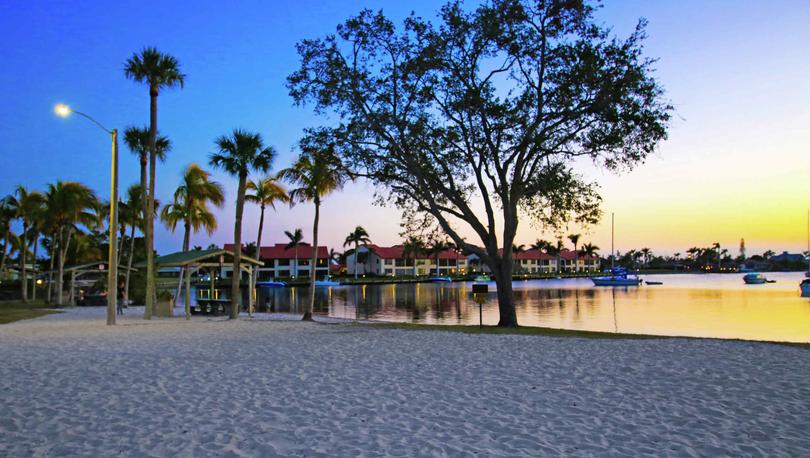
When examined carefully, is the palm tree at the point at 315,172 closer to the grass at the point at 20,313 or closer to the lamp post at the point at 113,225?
the lamp post at the point at 113,225

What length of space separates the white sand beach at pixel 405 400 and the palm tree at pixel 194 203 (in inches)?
963

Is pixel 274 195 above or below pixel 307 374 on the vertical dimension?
above

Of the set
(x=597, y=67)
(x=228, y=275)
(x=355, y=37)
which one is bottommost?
(x=228, y=275)

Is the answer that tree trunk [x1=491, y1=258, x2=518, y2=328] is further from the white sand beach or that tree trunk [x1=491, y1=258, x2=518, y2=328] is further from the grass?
the grass

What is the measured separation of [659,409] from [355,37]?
19.1 meters

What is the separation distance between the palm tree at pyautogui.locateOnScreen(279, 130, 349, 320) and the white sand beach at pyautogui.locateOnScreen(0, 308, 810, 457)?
35.2ft

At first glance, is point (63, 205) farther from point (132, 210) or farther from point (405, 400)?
point (405, 400)

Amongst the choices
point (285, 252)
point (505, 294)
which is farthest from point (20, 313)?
point (285, 252)

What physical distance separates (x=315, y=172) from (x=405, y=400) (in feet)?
62.4

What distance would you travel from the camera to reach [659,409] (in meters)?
7.87

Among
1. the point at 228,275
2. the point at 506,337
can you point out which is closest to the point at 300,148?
the point at 506,337

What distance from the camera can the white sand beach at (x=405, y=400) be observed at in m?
6.34

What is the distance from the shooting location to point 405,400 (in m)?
8.57

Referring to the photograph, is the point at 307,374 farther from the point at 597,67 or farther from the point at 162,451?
the point at 597,67
